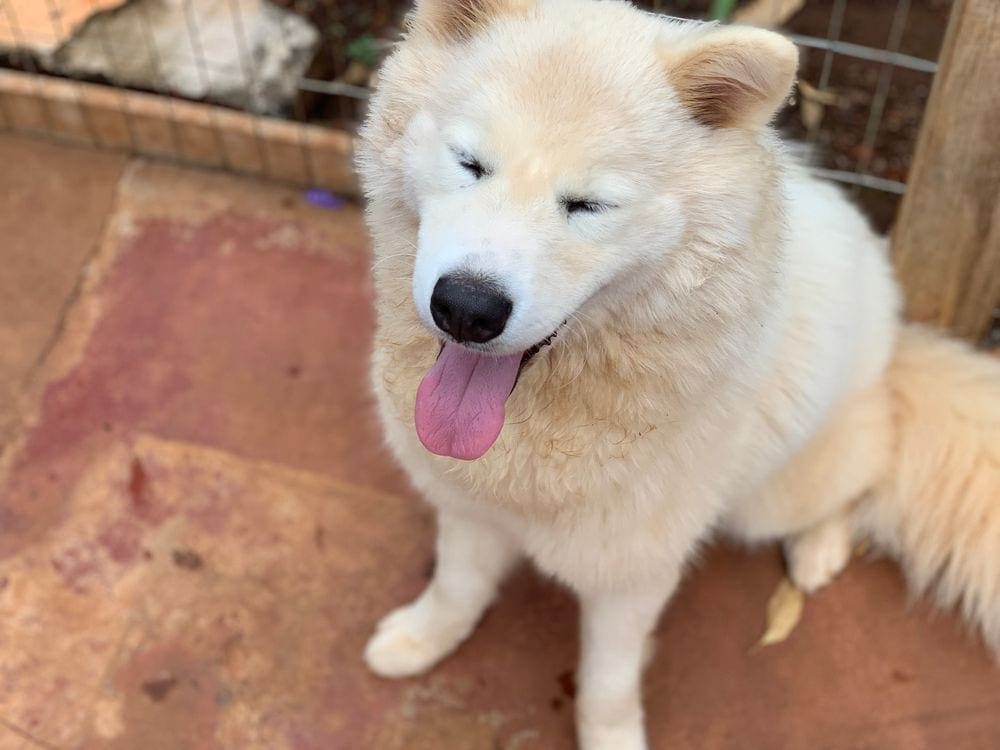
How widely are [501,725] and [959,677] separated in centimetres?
103

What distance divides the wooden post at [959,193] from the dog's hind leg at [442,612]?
1248 mm

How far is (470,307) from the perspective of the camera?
120 cm

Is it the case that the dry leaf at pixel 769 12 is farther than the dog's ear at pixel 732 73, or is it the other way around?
the dry leaf at pixel 769 12

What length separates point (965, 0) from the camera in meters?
1.93

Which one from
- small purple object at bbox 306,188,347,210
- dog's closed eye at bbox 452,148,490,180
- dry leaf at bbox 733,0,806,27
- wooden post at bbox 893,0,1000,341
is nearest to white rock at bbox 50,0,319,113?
small purple object at bbox 306,188,347,210

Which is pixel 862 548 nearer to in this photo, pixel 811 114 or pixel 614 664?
pixel 614 664

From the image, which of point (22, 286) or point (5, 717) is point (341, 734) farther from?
point (22, 286)

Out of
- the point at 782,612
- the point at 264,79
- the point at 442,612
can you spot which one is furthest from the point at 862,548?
the point at 264,79

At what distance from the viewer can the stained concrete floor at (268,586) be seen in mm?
2104

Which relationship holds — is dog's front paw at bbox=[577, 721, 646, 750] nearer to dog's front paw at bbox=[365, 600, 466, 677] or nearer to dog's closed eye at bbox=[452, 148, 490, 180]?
dog's front paw at bbox=[365, 600, 466, 677]

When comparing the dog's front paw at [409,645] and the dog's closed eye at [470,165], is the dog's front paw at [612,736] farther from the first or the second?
the dog's closed eye at [470,165]

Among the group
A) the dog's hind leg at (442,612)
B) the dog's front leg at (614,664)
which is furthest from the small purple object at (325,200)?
the dog's front leg at (614,664)

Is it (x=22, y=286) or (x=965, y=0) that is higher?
(x=965, y=0)

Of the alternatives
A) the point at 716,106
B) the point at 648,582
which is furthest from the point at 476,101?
the point at 648,582
